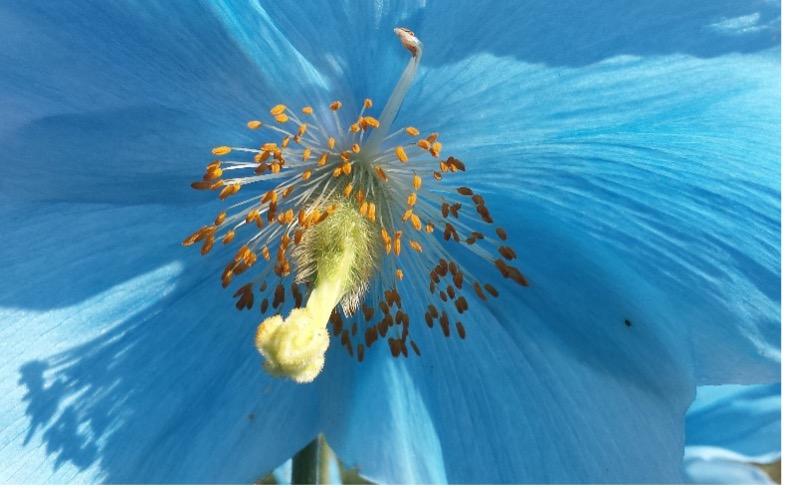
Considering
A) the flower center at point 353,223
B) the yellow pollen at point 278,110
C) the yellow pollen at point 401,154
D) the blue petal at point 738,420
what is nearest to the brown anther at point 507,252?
the flower center at point 353,223

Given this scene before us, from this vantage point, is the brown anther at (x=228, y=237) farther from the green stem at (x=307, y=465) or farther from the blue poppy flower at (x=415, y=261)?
the green stem at (x=307, y=465)

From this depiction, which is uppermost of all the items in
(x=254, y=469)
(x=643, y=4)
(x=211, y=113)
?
(x=643, y=4)

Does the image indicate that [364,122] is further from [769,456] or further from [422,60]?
[769,456]

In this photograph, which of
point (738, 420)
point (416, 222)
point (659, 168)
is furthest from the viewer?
point (738, 420)

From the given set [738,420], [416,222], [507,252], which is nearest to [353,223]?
[416,222]

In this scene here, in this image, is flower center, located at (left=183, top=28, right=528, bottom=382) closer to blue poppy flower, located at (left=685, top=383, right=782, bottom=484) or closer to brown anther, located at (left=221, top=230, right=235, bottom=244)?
brown anther, located at (left=221, top=230, right=235, bottom=244)

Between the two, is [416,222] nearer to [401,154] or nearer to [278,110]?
[401,154]

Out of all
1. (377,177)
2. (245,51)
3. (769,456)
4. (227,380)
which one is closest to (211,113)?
(245,51)
